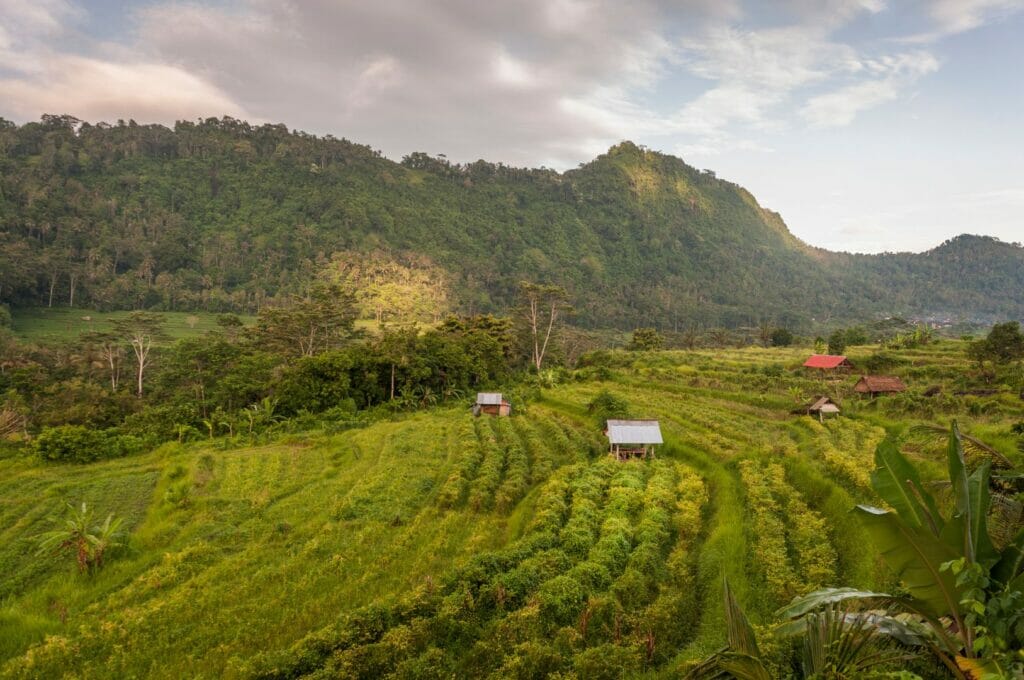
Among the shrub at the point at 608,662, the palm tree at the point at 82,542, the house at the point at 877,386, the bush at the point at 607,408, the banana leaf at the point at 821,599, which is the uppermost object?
the banana leaf at the point at 821,599

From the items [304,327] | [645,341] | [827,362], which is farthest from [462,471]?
[645,341]

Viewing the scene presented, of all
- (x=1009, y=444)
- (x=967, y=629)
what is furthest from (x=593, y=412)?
(x=967, y=629)

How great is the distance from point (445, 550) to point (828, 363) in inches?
1682

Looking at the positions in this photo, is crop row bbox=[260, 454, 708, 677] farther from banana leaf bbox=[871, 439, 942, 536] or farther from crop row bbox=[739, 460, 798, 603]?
banana leaf bbox=[871, 439, 942, 536]

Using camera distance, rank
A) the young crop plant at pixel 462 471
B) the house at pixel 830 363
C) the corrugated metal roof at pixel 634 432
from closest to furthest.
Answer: the young crop plant at pixel 462 471
the corrugated metal roof at pixel 634 432
the house at pixel 830 363

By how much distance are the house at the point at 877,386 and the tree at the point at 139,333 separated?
206 ft

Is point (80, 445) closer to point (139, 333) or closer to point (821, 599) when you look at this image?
point (139, 333)

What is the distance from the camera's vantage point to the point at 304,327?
57219 millimetres

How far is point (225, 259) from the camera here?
12850 centimetres

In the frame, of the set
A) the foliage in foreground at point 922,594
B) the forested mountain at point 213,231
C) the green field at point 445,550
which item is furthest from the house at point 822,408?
the forested mountain at point 213,231

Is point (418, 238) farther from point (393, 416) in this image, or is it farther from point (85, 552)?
point (85, 552)

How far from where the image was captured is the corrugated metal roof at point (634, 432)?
27.2 meters

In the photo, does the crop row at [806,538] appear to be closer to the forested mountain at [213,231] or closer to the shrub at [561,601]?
the shrub at [561,601]

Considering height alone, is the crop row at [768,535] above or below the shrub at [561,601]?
above
